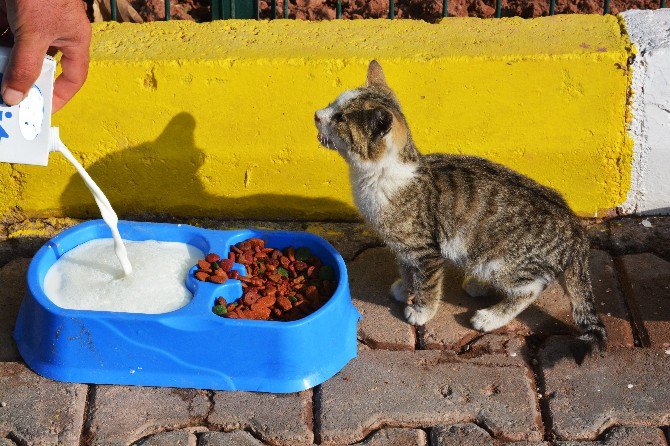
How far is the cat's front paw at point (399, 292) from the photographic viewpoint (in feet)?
14.8

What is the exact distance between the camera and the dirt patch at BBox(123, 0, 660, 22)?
557cm

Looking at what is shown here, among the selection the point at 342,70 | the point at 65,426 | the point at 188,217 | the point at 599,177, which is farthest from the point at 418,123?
the point at 65,426

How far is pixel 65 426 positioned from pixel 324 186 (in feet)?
5.81

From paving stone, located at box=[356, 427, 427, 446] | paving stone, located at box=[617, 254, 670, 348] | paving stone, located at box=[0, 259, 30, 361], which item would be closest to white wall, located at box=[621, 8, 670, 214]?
paving stone, located at box=[617, 254, 670, 348]

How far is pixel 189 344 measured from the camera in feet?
12.8

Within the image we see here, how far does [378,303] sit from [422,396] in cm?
65

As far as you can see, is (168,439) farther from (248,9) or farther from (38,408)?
(248,9)

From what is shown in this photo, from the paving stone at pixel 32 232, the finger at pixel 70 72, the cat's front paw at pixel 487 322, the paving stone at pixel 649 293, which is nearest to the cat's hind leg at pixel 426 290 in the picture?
the cat's front paw at pixel 487 322

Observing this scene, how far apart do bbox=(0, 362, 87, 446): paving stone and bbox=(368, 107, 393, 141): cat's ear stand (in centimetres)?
160

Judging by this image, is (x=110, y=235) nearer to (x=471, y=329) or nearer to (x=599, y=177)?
(x=471, y=329)

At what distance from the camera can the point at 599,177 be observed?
4.82 m

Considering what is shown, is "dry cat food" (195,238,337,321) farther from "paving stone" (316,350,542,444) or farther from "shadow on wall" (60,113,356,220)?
"shadow on wall" (60,113,356,220)

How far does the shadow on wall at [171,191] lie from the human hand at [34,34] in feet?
3.44

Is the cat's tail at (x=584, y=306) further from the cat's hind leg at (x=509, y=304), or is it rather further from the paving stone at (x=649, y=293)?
the paving stone at (x=649, y=293)
